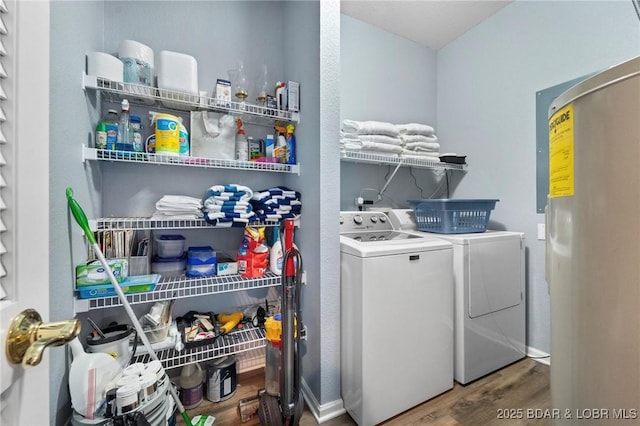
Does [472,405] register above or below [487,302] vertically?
below

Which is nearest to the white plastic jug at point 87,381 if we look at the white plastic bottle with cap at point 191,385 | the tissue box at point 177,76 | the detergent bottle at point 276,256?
the white plastic bottle with cap at point 191,385

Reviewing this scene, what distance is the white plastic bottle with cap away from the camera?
4.86ft

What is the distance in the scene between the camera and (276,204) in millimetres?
1580

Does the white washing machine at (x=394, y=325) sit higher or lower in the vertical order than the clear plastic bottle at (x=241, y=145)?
lower

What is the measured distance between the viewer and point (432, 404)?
151cm

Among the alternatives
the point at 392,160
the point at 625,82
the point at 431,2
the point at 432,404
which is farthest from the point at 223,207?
the point at 431,2

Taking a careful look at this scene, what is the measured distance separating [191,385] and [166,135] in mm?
1383

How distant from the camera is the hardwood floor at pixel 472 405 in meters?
1.40

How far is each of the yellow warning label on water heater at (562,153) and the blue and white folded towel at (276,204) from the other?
3.92 feet

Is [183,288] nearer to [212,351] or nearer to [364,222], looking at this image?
[212,351]

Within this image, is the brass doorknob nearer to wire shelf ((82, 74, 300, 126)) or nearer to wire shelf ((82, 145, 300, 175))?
wire shelf ((82, 145, 300, 175))

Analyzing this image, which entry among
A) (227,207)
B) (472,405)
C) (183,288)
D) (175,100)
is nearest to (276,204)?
(227,207)

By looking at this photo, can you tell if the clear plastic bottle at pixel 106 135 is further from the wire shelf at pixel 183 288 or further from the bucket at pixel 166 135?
the wire shelf at pixel 183 288

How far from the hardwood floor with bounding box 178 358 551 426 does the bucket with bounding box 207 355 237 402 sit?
39 millimetres
